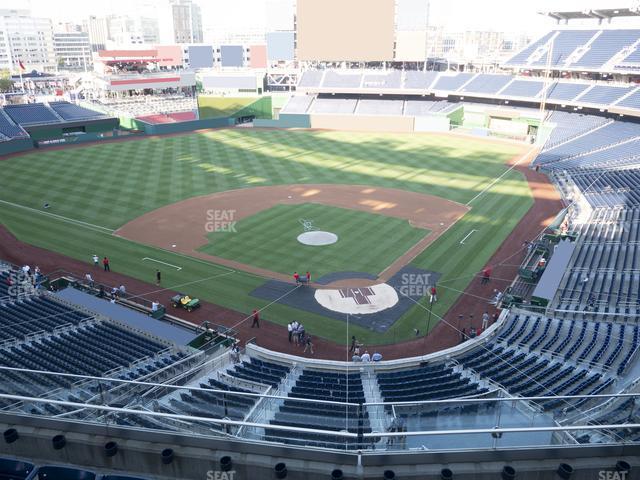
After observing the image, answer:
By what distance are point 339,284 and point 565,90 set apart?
55.5m

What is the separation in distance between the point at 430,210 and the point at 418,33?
53350 mm

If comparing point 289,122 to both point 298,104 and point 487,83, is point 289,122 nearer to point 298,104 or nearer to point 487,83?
point 298,104

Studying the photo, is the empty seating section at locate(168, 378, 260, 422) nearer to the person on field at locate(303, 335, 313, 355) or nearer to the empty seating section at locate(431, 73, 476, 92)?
the person on field at locate(303, 335, 313, 355)

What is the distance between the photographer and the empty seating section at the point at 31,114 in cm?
6181

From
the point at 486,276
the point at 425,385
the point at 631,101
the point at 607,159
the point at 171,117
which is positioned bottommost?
the point at 486,276

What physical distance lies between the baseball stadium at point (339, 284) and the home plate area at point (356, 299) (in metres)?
0.12

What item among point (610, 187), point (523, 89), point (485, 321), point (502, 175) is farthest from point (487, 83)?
point (485, 321)

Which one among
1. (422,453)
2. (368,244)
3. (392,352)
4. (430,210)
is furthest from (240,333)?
(430,210)

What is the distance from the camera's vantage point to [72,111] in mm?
67500

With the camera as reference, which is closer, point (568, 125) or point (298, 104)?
point (568, 125)

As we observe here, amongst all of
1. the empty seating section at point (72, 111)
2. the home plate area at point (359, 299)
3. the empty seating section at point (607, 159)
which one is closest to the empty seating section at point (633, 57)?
the empty seating section at point (607, 159)

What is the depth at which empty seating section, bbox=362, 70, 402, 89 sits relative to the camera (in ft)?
256

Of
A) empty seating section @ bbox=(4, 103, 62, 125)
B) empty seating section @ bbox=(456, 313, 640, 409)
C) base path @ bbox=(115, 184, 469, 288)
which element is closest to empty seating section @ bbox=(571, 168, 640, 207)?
base path @ bbox=(115, 184, 469, 288)

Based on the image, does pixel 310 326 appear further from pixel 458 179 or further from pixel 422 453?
pixel 458 179
